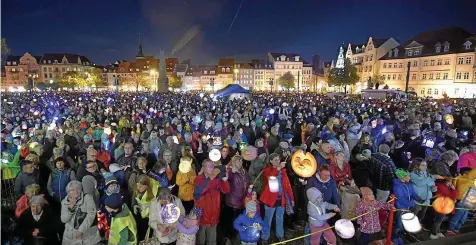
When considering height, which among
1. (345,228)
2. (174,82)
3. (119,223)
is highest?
(174,82)

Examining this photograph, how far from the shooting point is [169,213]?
4.27 meters

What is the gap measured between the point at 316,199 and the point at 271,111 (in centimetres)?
1121

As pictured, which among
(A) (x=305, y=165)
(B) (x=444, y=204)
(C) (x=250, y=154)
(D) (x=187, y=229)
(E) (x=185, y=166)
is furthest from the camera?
(C) (x=250, y=154)

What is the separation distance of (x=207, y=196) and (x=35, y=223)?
2554mm

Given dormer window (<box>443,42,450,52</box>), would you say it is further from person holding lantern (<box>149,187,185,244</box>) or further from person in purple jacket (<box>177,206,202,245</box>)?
person holding lantern (<box>149,187,185,244</box>)

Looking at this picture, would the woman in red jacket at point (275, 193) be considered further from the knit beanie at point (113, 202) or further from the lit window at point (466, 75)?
the lit window at point (466, 75)

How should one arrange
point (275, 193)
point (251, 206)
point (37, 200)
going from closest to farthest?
point (37, 200), point (251, 206), point (275, 193)

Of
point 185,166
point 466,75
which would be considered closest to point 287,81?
point 466,75

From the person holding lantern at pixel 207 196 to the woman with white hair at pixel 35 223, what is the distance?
7.33 feet

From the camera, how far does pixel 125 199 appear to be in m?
5.47

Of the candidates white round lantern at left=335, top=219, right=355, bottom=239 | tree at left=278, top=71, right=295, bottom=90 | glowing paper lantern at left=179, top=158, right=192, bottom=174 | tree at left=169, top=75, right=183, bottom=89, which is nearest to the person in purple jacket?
glowing paper lantern at left=179, top=158, right=192, bottom=174

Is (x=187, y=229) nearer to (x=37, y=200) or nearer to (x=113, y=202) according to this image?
(x=113, y=202)

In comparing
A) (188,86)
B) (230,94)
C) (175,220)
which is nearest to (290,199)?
(175,220)

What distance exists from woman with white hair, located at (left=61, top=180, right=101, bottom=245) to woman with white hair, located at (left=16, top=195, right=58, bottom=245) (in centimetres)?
41
